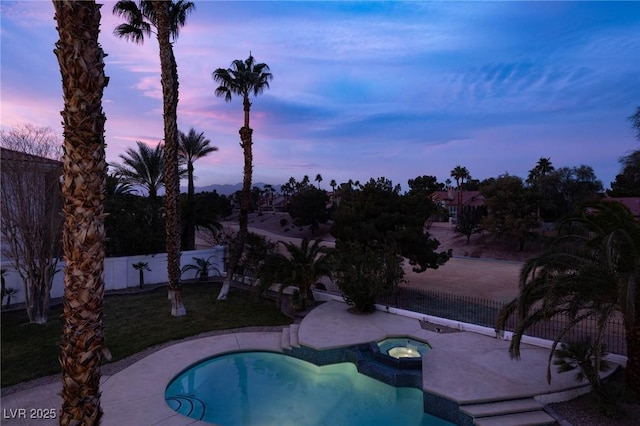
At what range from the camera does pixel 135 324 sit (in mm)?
15320

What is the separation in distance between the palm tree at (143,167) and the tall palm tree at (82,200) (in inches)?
1024

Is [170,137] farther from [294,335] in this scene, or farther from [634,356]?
[634,356]

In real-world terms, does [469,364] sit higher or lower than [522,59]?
lower

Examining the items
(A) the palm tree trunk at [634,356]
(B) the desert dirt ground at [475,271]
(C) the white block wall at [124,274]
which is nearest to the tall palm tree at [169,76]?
(C) the white block wall at [124,274]

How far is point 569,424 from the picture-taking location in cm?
829

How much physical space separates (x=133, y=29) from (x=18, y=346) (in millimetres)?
14285

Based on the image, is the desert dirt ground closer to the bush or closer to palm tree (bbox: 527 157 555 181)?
the bush

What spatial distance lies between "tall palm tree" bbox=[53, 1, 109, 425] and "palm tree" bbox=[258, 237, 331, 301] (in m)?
12.7

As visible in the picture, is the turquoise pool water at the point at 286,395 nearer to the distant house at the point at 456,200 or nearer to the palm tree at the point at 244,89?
the palm tree at the point at 244,89

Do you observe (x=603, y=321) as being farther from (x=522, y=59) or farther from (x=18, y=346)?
(x=522, y=59)

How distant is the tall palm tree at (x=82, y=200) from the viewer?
4.45m

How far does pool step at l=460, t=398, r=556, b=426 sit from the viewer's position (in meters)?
8.58

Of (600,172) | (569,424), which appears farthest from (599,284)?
(600,172)

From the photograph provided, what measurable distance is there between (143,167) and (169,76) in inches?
640
